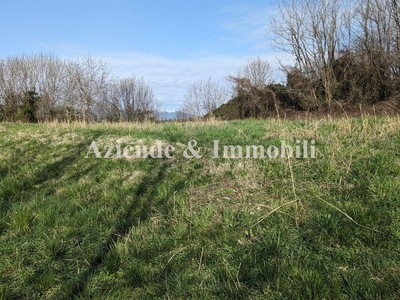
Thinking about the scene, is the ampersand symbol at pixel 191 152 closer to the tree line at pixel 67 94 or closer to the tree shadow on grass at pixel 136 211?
the tree shadow on grass at pixel 136 211

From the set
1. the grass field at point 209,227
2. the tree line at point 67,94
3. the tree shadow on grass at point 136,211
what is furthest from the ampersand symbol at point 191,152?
the tree line at point 67,94

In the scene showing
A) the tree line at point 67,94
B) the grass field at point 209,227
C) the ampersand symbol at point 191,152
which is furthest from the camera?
the tree line at point 67,94

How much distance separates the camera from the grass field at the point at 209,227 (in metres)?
1.99

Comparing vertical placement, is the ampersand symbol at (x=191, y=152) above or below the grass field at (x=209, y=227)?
above

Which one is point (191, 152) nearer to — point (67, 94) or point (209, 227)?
point (209, 227)

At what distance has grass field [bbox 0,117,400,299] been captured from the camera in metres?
1.99

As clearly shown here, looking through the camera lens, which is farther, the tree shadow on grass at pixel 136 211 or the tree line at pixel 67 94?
the tree line at pixel 67 94

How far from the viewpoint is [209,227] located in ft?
9.19

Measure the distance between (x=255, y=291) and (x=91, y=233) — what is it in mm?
1727

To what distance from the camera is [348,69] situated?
16.3m

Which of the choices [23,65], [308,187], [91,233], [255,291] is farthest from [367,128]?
[23,65]

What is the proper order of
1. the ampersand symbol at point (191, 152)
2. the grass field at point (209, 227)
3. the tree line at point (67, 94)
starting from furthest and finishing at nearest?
the tree line at point (67, 94), the ampersand symbol at point (191, 152), the grass field at point (209, 227)

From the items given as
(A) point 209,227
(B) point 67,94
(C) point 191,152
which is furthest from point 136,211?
(B) point 67,94

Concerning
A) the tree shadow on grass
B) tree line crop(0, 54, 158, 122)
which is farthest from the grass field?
tree line crop(0, 54, 158, 122)
